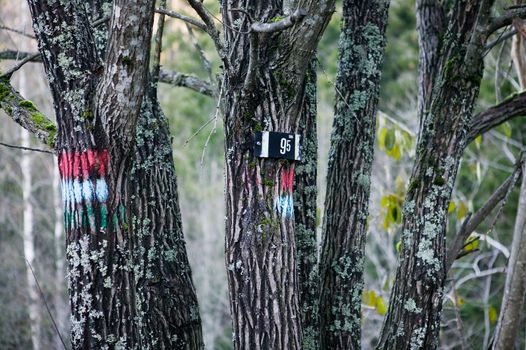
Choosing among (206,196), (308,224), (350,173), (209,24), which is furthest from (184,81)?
(206,196)

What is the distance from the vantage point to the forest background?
12.5 metres

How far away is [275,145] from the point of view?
323 centimetres

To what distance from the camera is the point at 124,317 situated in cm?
305

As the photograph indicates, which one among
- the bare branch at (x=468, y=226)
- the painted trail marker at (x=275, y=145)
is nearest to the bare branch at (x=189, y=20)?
the painted trail marker at (x=275, y=145)

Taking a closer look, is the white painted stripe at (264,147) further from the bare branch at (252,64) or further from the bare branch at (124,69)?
the bare branch at (124,69)

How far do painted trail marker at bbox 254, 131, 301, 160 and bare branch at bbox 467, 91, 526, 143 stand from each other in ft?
4.72

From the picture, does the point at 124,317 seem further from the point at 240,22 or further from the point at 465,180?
the point at 465,180

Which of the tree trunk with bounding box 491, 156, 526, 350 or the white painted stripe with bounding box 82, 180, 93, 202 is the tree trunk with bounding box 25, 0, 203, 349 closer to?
the white painted stripe with bounding box 82, 180, 93, 202

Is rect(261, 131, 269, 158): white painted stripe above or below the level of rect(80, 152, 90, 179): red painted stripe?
above

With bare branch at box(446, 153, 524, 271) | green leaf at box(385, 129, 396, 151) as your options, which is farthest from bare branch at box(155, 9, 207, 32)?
green leaf at box(385, 129, 396, 151)

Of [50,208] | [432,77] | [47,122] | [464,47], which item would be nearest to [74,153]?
[47,122]

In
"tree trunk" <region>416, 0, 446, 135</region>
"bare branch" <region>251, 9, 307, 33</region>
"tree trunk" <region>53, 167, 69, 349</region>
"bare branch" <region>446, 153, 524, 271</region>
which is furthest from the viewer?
"tree trunk" <region>53, 167, 69, 349</region>

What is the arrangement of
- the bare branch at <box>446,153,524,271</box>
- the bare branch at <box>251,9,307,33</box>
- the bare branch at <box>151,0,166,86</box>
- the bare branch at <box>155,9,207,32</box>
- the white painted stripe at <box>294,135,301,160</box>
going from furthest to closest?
the bare branch at <box>446,153,524,271</box> < the bare branch at <box>151,0,166,86</box> < the white painted stripe at <box>294,135,301,160</box> < the bare branch at <box>155,9,207,32</box> < the bare branch at <box>251,9,307,33</box>

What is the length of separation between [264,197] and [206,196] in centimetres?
1441
